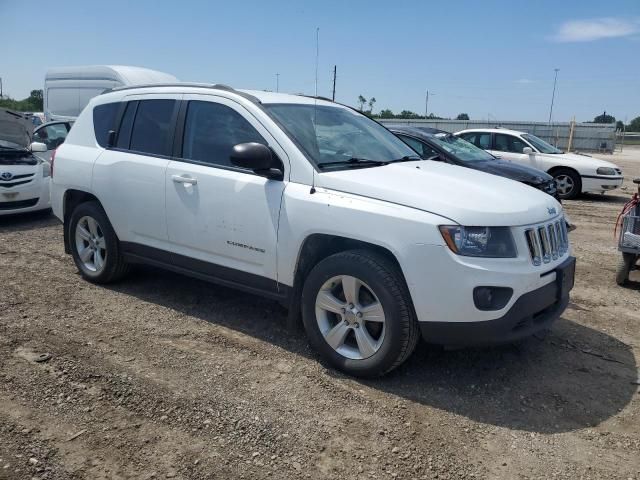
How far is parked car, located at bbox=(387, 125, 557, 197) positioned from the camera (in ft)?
30.2

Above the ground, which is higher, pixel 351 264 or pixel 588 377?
pixel 351 264

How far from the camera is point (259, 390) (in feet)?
11.5

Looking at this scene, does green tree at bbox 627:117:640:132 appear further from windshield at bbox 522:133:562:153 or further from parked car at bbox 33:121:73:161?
parked car at bbox 33:121:73:161

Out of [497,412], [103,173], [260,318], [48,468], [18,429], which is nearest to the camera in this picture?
[48,468]

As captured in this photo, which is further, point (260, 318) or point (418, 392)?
point (260, 318)

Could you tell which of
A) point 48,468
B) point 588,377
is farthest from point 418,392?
point 48,468

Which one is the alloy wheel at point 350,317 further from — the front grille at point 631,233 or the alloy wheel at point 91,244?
the front grille at point 631,233

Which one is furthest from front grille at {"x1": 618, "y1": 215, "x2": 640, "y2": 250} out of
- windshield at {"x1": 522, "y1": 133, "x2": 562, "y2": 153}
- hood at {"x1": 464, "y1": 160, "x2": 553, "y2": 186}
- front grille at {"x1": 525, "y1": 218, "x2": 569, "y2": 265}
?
windshield at {"x1": 522, "y1": 133, "x2": 562, "y2": 153}

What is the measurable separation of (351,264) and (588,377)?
1.82 m

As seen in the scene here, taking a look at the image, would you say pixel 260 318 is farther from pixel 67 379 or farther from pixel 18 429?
pixel 18 429

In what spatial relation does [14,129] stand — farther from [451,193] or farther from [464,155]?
[451,193]

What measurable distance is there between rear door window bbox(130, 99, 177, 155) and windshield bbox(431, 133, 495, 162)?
5633mm

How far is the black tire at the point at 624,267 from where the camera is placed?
5.74 m

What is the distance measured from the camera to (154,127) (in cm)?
484
